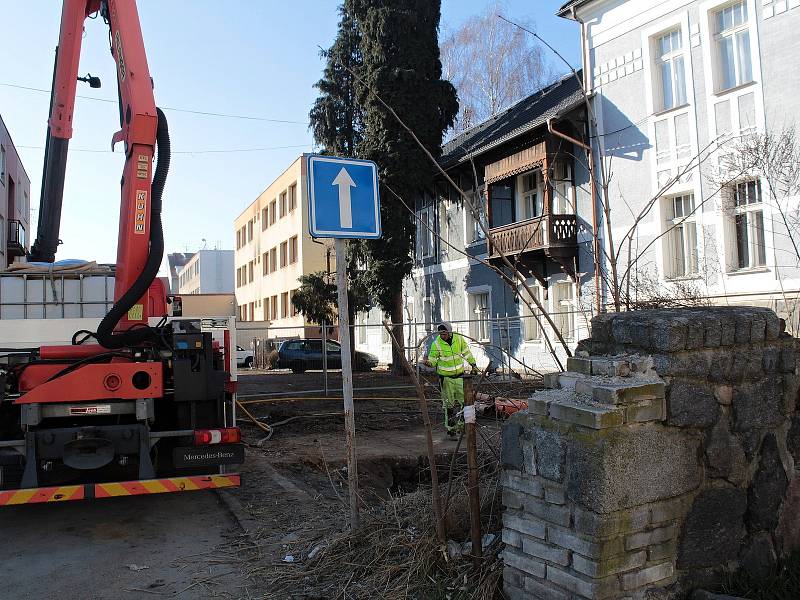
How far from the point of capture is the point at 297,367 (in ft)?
80.5

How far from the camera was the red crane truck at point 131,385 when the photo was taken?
5.47 m

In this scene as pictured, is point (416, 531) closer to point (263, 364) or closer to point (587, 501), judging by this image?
point (587, 501)

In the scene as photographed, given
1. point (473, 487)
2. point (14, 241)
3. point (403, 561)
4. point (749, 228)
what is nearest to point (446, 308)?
point (749, 228)

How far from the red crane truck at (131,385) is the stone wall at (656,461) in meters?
3.29

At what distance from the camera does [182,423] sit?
19.4ft

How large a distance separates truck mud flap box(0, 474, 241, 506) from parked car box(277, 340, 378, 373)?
1626 cm

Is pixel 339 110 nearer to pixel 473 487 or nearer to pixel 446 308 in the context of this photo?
pixel 446 308

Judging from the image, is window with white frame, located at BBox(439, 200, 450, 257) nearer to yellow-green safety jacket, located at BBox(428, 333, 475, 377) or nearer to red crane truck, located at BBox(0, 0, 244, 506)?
yellow-green safety jacket, located at BBox(428, 333, 475, 377)

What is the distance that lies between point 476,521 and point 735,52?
14.9 metres

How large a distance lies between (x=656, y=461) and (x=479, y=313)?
829 inches

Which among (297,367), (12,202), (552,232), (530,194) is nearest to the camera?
(552,232)

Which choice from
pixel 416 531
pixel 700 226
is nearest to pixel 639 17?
pixel 700 226

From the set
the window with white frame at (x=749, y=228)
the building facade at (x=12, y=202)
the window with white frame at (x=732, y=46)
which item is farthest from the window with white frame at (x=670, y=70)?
the building facade at (x=12, y=202)

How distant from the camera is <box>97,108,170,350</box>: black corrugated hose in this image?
20.2 feet
